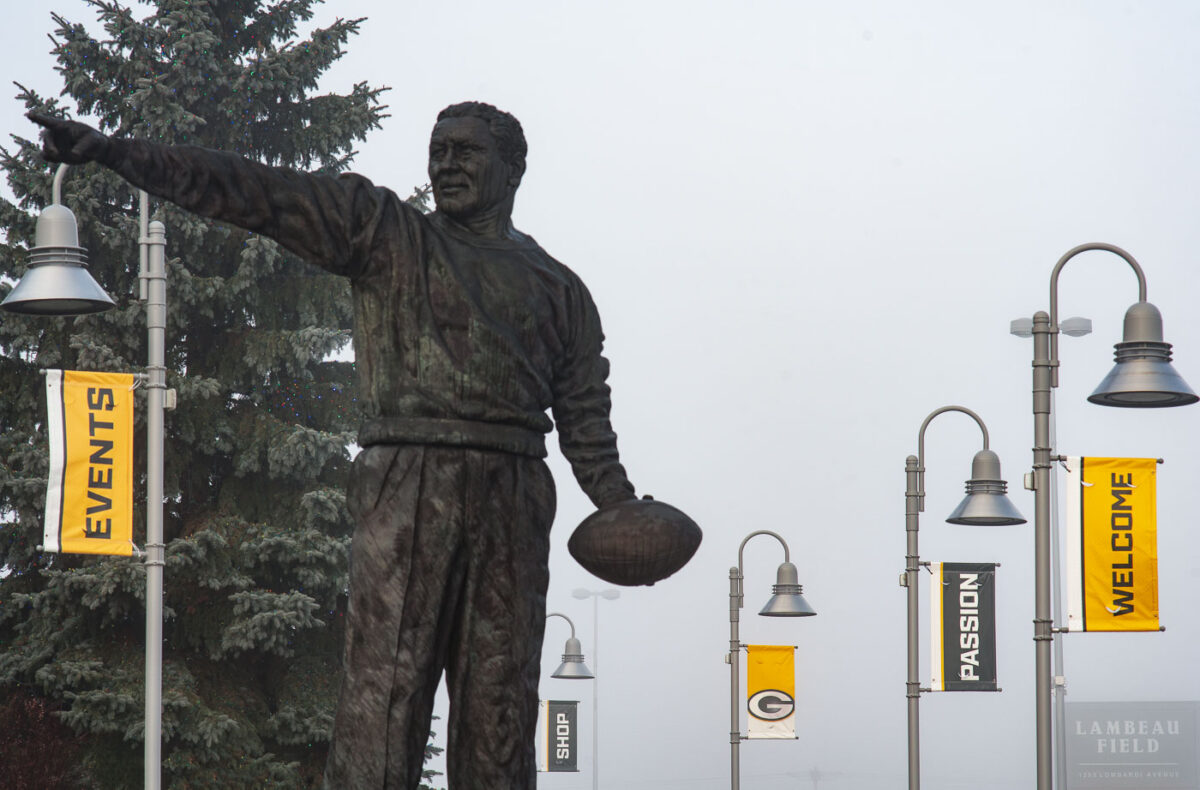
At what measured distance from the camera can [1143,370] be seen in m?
15.1

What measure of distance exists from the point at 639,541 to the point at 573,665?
32.1 meters

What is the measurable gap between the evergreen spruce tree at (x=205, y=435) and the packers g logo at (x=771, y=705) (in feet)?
24.7

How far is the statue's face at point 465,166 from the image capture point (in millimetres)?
5840

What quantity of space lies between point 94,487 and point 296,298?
11500 mm

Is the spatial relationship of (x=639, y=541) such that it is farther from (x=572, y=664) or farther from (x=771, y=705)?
(x=572, y=664)

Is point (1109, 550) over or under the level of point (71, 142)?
under

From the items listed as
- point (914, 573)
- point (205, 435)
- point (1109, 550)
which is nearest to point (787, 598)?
point (914, 573)

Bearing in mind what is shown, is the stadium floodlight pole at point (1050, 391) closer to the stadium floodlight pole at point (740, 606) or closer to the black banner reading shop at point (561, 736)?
the stadium floodlight pole at point (740, 606)

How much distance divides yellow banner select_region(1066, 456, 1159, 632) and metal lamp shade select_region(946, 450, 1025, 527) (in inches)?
152

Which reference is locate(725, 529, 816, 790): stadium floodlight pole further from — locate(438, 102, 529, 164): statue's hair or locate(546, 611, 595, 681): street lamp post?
locate(438, 102, 529, 164): statue's hair

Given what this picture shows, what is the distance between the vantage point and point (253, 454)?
83.2 ft

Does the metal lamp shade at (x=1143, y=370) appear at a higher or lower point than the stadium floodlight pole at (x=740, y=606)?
higher

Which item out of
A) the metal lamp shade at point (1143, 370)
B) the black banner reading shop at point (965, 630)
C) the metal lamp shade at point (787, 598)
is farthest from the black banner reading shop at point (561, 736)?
the metal lamp shade at point (1143, 370)

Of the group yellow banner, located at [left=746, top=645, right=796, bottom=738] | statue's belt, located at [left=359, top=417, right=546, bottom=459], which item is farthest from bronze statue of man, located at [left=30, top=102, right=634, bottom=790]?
yellow banner, located at [left=746, top=645, right=796, bottom=738]
